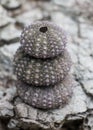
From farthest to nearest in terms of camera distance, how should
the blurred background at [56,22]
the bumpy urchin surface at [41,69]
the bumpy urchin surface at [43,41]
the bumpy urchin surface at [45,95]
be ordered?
the blurred background at [56,22]
the bumpy urchin surface at [45,95]
the bumpy urchin surface at [41,69]
the bumpy urchin surface at [43,41]

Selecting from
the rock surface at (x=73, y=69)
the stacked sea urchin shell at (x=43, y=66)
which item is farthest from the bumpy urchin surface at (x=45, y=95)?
the rock surface at (x=73, y=69)

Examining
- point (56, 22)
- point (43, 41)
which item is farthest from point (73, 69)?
point (56, 22)

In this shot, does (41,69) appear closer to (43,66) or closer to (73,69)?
(43,66)

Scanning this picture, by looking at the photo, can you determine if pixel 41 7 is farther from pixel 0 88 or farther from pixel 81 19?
pixel 0 88

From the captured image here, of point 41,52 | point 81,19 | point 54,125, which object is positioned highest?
point 41,52

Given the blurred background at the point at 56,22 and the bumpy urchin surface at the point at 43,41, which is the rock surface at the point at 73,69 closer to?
the blurred background at the point at 56,22

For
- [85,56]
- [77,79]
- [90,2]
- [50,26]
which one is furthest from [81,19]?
[50,26]

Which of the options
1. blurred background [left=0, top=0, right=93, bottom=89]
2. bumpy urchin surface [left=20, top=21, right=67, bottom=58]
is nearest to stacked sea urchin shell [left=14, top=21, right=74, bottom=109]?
bumpy urchin surface [left=20, top=21, right=67, bottom=58]
